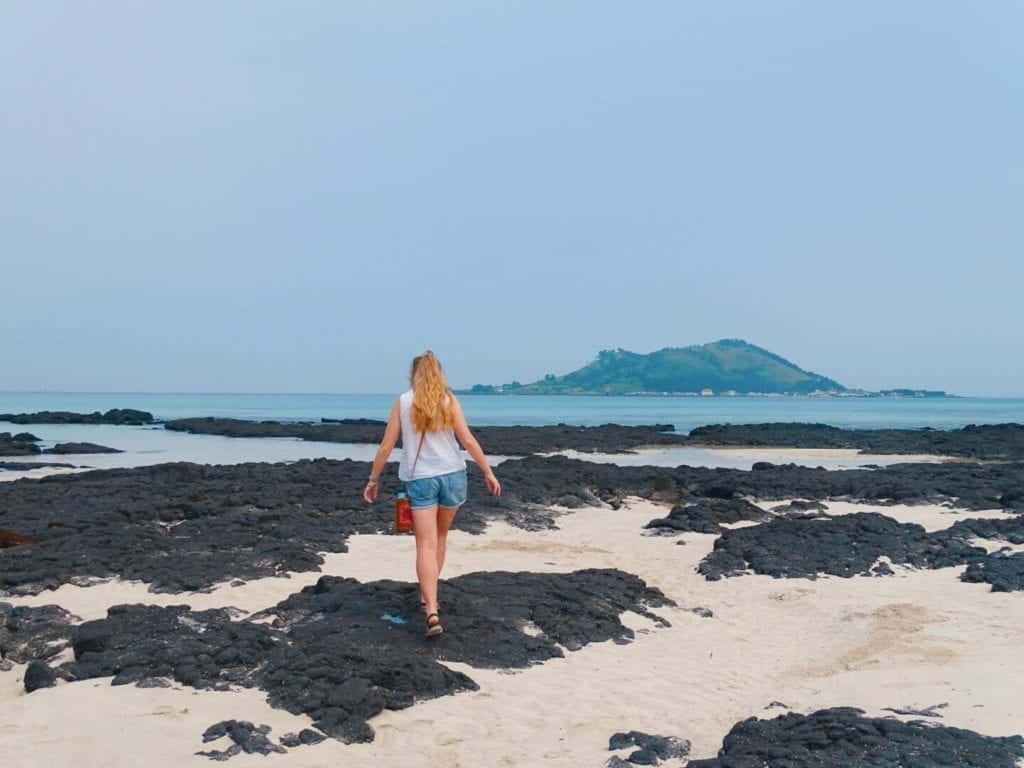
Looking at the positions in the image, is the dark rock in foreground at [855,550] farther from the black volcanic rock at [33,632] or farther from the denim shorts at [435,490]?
the black volcanic rock at [33,632]

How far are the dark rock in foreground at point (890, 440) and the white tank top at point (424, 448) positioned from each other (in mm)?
33431

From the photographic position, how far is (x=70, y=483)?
2036 cm

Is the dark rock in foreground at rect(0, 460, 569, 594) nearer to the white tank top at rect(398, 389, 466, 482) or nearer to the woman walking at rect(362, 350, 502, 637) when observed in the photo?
the woman walking at rect(362, 350, 502, 637)

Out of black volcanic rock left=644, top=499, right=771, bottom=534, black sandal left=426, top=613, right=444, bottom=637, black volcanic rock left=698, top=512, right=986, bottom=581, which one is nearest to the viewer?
black sandal left=426, top=613, right=444, bottom=637

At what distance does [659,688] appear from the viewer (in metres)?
6.63

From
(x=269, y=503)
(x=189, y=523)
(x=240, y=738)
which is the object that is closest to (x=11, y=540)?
(x=189, y=523)

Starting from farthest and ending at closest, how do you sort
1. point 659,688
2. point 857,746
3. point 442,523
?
point 442,523 < point 659,688 < point 857,746

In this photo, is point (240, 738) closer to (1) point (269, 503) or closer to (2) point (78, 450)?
(1) point (269, 503)

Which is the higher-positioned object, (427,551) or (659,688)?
(427,551)

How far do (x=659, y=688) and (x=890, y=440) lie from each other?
134 ft

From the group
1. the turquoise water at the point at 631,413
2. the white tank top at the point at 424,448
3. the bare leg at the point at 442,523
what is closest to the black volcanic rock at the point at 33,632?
the bare leg at the point at 442,523

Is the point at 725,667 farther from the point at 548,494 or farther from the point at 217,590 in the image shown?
the point at 548,494

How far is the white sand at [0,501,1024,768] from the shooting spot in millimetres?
5359

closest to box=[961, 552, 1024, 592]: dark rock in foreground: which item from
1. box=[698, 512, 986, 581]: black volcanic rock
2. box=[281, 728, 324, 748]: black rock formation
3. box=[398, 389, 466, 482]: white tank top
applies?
box=[698, 512, 986, 581]: black volcanic rock
